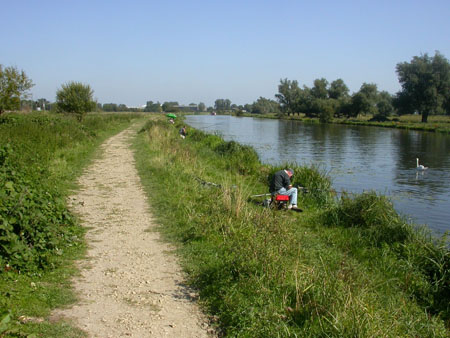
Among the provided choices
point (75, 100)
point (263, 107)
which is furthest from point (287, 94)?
point (75, 100)

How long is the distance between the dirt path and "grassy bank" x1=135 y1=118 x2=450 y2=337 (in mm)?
334

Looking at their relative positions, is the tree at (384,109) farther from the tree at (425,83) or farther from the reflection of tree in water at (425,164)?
the reflection of tree in water at (425,164)

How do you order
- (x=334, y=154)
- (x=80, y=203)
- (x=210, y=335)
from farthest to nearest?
(x=334, y=154), (x=80, y=203), (x=210, y=335)

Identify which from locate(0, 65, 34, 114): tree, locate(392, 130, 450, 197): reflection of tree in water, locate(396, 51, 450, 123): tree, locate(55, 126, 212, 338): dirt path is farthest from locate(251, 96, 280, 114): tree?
locate(55, 126, 212, 338): dirt path

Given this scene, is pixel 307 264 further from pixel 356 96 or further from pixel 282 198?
pixel 356 96

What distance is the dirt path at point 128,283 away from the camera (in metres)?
4.74

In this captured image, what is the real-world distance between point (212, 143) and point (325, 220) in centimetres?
1745

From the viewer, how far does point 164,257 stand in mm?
6980

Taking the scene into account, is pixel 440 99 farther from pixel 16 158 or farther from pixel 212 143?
pixel 16 158

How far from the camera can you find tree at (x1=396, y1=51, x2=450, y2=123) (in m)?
74.4

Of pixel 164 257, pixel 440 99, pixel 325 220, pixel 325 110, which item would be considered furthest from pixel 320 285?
pixel 325 110

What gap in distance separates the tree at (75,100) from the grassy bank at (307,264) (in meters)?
23.9

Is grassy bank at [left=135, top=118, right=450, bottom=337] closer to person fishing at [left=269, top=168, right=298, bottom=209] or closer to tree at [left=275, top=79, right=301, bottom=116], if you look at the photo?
A: person fishing at [left=269, top=168, right=298, bottom=209]

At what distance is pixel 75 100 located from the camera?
1371 inches
